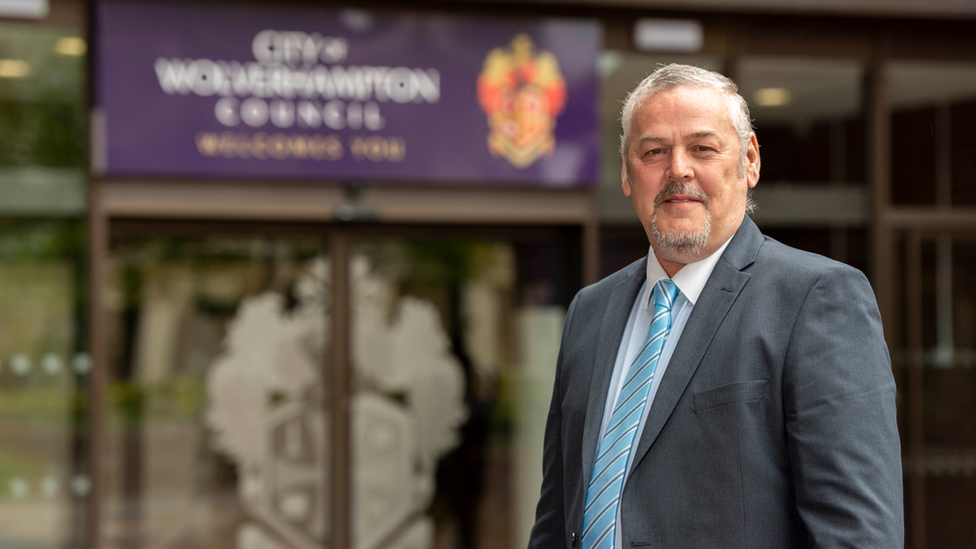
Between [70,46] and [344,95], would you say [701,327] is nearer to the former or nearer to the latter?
[344,95]

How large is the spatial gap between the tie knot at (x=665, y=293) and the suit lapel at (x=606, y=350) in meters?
0.14

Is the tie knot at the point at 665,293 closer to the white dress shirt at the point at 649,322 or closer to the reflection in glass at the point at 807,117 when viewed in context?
the white dress shirt at the point at 649,322

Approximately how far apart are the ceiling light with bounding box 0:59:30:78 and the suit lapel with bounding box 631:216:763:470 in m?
4.30

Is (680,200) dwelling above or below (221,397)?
above

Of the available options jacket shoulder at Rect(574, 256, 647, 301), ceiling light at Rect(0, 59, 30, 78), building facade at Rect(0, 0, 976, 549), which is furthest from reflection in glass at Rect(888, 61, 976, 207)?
ceiling light at Rect(0, 59, 30, 78)

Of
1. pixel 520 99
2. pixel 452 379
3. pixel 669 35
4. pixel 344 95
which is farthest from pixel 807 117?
pixel 344 95

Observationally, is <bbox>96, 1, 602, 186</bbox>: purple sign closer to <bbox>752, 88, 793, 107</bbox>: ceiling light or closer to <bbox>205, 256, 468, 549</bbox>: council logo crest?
<bbox>205, 256, 468, 549</bbox>: council logo crest

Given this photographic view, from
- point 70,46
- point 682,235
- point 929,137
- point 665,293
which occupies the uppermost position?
point 70,46

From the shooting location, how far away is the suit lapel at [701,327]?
1.55 m

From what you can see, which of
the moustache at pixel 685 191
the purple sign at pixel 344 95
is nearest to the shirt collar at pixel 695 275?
the moustache at pixel 685 191

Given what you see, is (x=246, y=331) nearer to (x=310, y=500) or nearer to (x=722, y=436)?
(x=310, y=500)

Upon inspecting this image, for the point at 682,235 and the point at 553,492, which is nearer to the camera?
the point at 682,235

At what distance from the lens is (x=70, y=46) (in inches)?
177

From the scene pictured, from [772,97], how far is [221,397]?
383 cm
